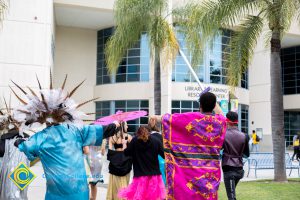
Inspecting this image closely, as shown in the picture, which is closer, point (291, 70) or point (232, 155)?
point (232, 155)

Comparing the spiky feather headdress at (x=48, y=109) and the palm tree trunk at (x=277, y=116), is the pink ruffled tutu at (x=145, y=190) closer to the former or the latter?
the spiky feather headdress at (x=48, y=109)

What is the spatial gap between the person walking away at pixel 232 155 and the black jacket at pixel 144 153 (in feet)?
3.93

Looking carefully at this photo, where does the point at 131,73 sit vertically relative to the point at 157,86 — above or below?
above

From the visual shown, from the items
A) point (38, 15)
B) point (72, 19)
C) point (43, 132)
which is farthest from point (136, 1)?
point (72, 19)

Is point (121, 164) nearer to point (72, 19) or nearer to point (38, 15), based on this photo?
point (38, 15)

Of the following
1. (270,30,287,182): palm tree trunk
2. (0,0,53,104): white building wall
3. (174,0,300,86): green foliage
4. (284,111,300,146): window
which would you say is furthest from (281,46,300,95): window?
(270,30,287,182): palm tree trunk

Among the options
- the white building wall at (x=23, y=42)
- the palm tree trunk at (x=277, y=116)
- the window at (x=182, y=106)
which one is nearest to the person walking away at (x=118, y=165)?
the palm tree trunk at (x=277, y=116)

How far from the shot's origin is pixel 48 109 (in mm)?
Answer: 4805

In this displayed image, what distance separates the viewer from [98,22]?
35.6 m

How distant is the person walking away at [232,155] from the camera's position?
7.18m

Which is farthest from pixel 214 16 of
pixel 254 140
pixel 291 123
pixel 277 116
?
pixel 291 123

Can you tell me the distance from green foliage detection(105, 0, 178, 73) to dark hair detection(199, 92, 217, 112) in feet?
39.1

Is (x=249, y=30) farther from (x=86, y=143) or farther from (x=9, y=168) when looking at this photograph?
(x=86, y=143)

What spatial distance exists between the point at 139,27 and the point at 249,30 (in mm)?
4382
